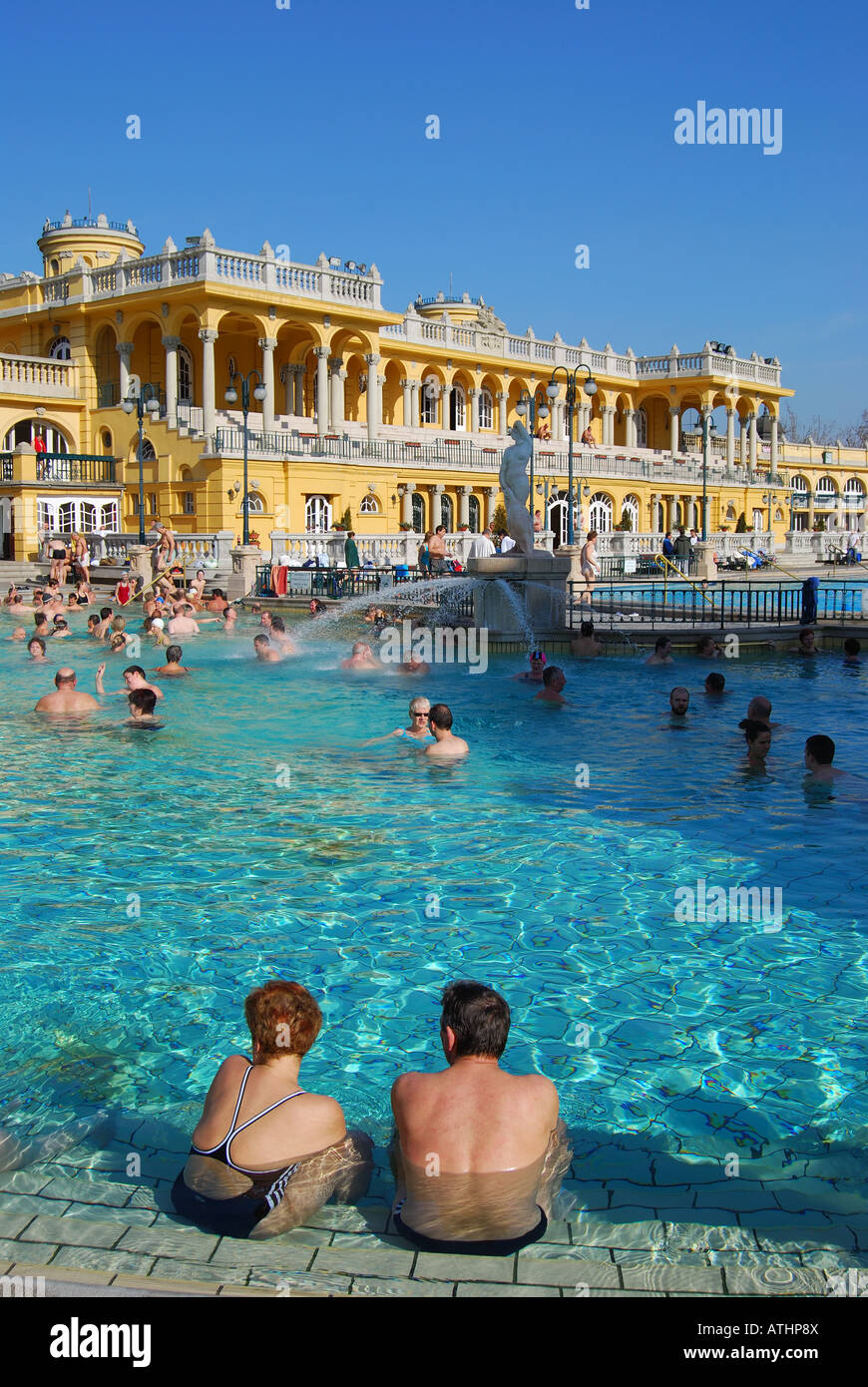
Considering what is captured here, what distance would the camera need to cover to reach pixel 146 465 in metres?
39.6

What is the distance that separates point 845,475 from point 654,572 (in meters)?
49.7

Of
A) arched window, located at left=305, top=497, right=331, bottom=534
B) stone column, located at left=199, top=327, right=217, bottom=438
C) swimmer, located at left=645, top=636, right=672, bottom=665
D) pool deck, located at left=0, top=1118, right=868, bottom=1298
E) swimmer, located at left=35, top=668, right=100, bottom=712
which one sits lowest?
pool deck, located at left=0, top=1118, right=868, bottom=1298

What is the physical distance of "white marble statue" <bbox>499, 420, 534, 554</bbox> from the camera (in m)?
19.8

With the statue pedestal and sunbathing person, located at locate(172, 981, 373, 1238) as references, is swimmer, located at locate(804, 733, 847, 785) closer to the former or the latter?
sunbathing person, located at locate(172, 981, 373, 1238)

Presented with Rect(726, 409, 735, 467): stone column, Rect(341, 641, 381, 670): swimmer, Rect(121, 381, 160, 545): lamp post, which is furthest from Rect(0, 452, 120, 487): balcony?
Rect(726, 409, 735, 467): stone column

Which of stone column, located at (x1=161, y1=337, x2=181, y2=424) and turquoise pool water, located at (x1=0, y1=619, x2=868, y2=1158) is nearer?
turquoise pool water, located at (x1=0, y1=619, x2=868, y2=1158)

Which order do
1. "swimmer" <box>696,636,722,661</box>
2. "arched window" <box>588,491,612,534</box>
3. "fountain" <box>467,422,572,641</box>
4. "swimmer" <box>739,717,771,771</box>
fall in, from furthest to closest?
"arched window" <box>588,491,612,534</box>
"fountain" <box>467,422,572,641</box>
"swimmer" <box>696,636,722,661</box>
"swimmer" <box>739,717,771,771</box>

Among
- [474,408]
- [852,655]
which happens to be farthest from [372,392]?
[852,655]

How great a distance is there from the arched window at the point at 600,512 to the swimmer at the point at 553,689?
3973cm

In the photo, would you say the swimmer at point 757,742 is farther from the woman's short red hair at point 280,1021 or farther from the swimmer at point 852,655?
the swimmer at point 852,655

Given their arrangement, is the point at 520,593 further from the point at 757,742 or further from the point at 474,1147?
the point at 474,1147

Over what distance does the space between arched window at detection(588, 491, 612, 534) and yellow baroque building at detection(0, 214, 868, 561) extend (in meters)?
0.10
